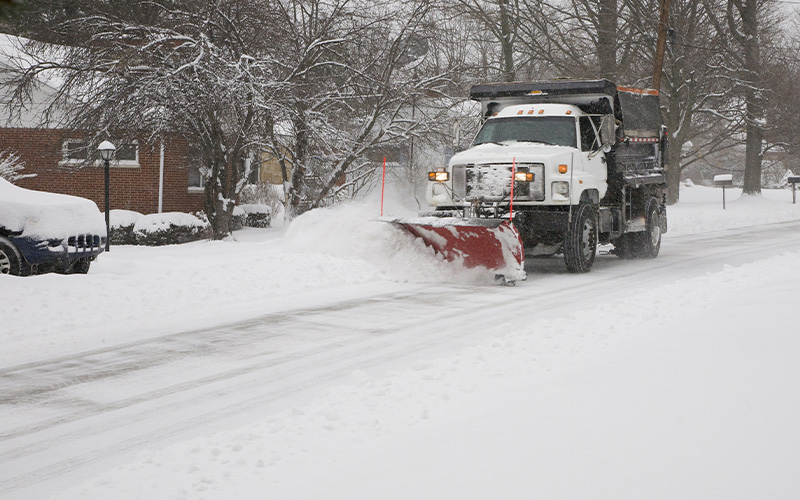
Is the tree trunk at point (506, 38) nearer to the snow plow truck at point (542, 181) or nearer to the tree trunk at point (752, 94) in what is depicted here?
the tree trunk at point (752, 94)

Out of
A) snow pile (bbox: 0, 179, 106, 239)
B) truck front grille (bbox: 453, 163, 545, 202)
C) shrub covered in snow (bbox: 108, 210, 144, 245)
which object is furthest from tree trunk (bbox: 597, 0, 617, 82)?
snow pile (bbox: 0, 179, 106, 239)

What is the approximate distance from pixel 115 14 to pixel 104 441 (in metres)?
14.1

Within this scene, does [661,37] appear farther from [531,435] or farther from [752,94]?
[531,435]

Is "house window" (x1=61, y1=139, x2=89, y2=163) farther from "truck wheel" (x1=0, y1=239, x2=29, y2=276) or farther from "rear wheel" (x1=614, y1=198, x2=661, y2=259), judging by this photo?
"rear wheel" (x1=614, y1=198, x2=661, y2=259)

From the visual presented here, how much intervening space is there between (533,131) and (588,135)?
2.89ft

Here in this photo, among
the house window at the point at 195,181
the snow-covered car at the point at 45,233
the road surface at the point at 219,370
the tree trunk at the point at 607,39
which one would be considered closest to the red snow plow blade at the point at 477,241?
the road surface at the point at 219,370

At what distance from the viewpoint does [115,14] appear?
55.0 ft

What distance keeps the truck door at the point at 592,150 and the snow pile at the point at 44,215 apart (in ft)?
23.0

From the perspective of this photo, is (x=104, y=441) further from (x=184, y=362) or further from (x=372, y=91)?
(x=372, y=91)

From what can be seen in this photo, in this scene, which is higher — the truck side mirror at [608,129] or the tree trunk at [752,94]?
the tree trunk at [752,94]

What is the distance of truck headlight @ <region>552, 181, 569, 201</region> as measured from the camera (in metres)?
11.4

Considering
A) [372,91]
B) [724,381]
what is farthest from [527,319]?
[372,91]

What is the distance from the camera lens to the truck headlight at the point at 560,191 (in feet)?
37.4

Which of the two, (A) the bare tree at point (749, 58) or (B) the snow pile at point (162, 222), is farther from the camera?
(A) the bare tree at point (749, 58)
